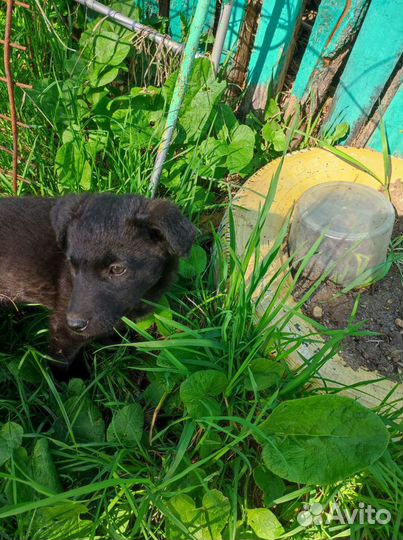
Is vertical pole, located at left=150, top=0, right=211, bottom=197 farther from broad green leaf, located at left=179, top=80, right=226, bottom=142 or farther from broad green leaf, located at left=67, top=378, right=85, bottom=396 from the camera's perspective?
broad green leaf, located at left=67, top=378, right=85, bottom=396

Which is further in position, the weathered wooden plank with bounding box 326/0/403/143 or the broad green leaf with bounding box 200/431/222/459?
the weathered wooden plank with bounding box 326/0/403/143

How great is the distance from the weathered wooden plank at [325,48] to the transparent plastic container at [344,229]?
85 centimetres

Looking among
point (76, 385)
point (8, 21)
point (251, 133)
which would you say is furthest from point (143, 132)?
point (76, 385)

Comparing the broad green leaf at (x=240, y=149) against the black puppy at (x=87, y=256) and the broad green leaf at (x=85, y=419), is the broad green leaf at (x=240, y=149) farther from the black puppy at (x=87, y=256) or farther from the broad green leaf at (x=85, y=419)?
the broad green leaf at (x=85, y=419)

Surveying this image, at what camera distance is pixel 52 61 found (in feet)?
9.93

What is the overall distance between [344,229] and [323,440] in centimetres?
118

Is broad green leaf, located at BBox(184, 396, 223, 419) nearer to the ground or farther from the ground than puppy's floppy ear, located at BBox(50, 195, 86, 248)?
nearer to the ground

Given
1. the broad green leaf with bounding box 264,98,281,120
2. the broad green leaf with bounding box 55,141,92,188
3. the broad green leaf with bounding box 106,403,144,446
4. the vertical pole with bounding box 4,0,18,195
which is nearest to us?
the broad green leaf with bounding box 106,403,144,446

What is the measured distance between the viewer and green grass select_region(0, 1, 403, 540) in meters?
1.80

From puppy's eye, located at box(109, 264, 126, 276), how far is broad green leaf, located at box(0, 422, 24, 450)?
27.5 inches

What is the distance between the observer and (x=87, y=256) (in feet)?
6.79

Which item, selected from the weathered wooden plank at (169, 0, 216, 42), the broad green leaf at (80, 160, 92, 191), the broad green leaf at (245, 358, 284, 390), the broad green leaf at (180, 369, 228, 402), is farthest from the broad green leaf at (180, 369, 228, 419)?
the weathered wooden plank at (169, 0, 216, 42)

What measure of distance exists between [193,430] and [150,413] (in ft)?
1.34

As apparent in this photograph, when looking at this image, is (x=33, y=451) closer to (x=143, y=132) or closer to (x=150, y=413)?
(x=150, y=413)
